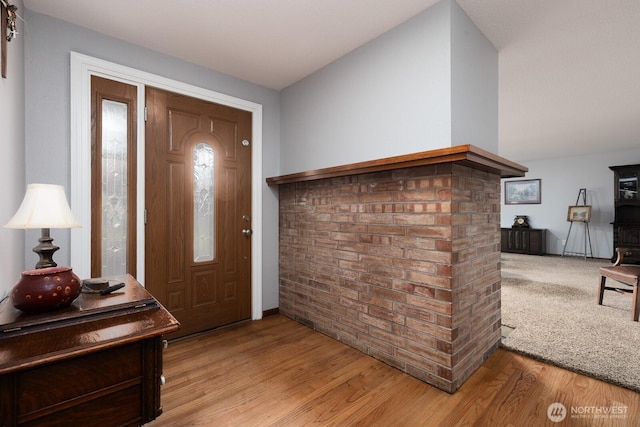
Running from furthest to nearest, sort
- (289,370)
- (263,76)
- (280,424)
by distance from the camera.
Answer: (263,76)
(289,370)
(280,424)

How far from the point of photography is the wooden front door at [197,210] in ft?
8.21

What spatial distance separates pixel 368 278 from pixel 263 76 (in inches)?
87.3

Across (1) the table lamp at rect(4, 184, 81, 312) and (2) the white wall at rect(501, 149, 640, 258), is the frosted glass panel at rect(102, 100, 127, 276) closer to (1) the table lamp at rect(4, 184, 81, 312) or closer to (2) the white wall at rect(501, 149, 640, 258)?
(1) the table lamp at rect(4, 184, 81, 312)

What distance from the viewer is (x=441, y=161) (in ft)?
5.79

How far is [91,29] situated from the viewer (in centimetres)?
221

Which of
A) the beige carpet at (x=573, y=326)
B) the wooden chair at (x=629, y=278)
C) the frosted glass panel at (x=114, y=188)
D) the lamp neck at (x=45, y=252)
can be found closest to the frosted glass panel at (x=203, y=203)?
the frosted glass panel at (x=114, y=188)

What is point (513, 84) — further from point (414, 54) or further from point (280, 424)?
point (280, 424)

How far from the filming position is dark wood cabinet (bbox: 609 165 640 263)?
5.88 m

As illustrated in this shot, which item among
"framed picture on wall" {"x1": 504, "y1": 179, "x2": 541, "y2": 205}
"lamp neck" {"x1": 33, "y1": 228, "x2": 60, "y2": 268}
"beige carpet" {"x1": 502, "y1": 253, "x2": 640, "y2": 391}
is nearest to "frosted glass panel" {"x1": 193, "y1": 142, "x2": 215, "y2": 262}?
"lamp neck" {"x1": 33, "y1": 228, "x2": 60, "y2": 268}

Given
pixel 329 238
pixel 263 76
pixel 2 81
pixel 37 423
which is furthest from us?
pixel 263 76

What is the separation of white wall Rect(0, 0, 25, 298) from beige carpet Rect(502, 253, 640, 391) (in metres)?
3.44

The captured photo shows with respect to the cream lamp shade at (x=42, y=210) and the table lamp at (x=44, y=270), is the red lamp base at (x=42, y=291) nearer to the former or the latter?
the table lamp at (x=44, y=270)

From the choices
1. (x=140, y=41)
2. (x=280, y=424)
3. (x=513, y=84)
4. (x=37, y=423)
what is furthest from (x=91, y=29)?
(x=513, y=84)

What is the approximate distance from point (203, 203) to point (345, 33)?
6.24 feet
